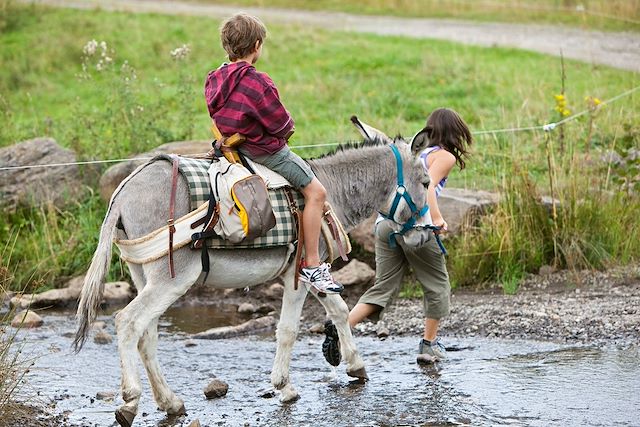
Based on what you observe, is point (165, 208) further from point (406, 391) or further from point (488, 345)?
point (488, 345)

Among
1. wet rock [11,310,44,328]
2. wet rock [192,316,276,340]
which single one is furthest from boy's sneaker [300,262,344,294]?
wet rock [11,310,44,328]

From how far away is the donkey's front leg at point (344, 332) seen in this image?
22.8 ft

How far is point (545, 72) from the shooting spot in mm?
16125

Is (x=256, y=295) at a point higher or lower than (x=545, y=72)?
lower

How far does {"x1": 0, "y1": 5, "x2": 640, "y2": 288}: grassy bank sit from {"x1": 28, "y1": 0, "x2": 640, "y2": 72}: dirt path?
2.99 ft

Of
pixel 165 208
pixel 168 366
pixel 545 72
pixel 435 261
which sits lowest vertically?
pixel 168 366

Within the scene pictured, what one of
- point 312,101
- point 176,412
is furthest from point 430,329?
point 312,101

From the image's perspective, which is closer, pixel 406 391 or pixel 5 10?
pixel 406 391

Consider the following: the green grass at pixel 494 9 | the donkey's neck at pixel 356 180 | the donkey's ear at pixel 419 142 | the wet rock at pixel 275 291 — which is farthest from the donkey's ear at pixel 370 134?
the green grass at pixel 494 9

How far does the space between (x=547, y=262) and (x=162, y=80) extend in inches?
377

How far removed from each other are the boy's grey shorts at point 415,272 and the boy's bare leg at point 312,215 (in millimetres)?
1024

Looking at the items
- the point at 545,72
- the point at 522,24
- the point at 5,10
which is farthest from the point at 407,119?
the point at 5,10

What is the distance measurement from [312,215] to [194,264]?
842 millimetres

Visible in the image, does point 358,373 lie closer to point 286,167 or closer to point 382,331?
point 382,331
